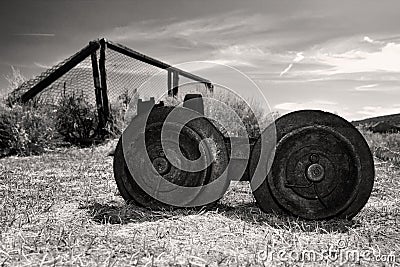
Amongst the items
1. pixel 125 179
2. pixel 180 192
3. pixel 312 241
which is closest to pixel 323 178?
pixel 312 241

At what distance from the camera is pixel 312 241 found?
3510 mm

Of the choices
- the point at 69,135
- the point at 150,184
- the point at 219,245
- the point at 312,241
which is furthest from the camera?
the point at 69,135

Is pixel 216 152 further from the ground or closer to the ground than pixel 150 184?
further from the ground

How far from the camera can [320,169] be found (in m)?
4.18

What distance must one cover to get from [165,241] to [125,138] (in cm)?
156

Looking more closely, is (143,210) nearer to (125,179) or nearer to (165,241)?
(125,179)

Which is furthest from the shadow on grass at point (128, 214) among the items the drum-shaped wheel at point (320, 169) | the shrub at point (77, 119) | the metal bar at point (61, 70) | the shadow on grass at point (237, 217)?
the shrub at point (77, 119)

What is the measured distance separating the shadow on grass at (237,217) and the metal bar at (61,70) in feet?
29.8

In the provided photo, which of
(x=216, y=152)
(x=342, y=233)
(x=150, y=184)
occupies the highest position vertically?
(x=216, y=152)

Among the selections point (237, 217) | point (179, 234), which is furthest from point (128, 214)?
point (237, 217)

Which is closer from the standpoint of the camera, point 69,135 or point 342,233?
point 342,233

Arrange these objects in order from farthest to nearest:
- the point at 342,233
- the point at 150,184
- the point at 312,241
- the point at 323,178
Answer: the point at 150,184 → the point at 323,178 → the point at 342,233 → the point at 312,241

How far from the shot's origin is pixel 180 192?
442cm

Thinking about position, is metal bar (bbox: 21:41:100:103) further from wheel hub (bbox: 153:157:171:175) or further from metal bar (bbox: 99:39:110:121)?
wheel hub (bbox: 153:157:171:175)
